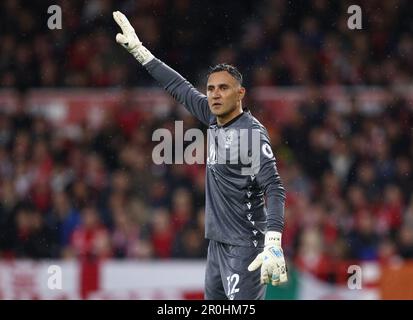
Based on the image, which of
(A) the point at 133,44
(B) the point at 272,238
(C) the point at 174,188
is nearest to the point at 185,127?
(C) the point at 174,188

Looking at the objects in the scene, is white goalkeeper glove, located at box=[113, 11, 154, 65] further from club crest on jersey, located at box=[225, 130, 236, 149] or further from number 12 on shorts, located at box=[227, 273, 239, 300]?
number 12 on shorts, located at box=[227, 273, 239, 300]

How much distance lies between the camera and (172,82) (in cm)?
740

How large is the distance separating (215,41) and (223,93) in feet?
28.3

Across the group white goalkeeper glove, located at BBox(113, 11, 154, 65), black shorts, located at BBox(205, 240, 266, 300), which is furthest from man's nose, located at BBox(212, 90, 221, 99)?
black shorts, located at BBox(205, 240, 266, 300)

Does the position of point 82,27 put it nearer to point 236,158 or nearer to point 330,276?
point 330,276

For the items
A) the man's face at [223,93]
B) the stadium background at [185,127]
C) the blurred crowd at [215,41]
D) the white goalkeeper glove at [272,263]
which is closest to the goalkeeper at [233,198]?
the man's face at [223,93]

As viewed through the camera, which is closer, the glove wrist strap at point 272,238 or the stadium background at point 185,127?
the glove wrist strap at point 272,238

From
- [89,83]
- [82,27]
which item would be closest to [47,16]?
[82,27]

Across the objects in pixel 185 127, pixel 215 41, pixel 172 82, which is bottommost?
pixel 172 82

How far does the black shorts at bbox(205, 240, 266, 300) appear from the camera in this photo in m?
6.69

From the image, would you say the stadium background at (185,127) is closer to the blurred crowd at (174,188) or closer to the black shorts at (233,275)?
the blurred crowd at (174,188)

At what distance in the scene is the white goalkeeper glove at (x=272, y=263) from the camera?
6.25m

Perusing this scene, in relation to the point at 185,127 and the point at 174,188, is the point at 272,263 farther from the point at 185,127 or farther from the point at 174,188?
the point at 185,127

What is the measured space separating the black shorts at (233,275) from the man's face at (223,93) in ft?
3.04
